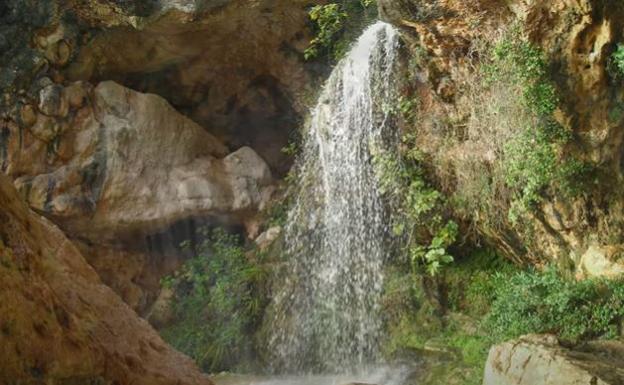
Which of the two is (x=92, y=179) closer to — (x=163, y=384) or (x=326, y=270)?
(x=326, y=270)

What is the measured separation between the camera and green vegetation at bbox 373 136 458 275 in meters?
9.22

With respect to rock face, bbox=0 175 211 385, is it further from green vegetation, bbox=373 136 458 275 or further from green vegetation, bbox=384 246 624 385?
green vegetation, bbox=373 136 458 275

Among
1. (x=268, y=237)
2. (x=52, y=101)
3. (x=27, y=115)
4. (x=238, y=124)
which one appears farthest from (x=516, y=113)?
(x=27, y=115)

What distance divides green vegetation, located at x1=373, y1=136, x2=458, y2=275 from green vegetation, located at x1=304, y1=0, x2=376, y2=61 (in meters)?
2.38

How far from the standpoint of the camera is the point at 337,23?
1065 cm

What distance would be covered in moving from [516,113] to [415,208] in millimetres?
2229

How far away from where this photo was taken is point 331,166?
10414 millimetres

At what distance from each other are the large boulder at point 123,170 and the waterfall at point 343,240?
1.87m

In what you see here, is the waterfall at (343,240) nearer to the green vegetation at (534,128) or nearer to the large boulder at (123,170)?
the large boulder at (123,170)

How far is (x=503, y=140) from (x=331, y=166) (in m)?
3.21

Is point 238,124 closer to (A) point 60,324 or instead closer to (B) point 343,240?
(B) point 343,240

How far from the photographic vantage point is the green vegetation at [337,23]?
34.5ft

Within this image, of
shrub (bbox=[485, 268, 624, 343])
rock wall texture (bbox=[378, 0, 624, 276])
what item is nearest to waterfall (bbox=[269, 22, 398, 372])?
rock wall texture (bbox=[378, 0, 624, 276])

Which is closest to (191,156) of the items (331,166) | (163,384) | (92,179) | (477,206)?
(92,179)
